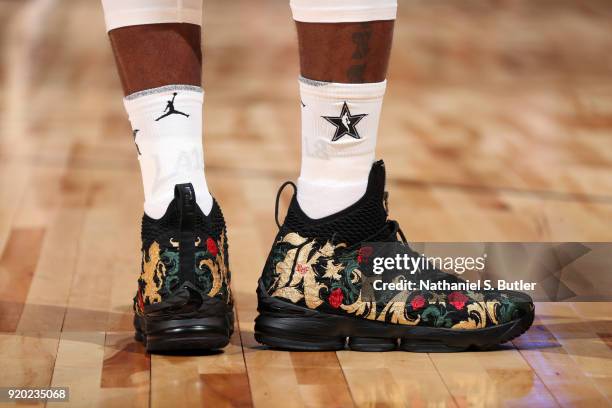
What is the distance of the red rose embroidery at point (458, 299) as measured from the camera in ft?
3.91

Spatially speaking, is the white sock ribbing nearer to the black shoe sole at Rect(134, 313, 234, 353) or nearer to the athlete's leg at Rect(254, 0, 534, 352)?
the athlete's leg at Rect(254, 0, 534, 352)

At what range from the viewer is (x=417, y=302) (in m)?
1.19

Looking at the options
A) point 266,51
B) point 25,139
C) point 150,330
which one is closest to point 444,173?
point 25,139

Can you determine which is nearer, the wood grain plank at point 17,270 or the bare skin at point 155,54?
the bare skin at point 155,54

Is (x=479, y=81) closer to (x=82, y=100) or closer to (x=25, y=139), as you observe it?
(x=82, y=100)

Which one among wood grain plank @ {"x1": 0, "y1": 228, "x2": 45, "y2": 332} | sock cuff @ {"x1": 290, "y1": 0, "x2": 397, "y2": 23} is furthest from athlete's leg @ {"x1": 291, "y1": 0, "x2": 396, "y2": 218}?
wood grain plank @ {"x1": 0, "y1": 228, "x2": 45, "y2": 332}

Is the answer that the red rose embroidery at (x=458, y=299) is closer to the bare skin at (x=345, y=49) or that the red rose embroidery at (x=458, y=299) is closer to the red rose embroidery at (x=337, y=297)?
the red rose embroidery at (x=337, y=297)

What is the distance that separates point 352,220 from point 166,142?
0.72ft

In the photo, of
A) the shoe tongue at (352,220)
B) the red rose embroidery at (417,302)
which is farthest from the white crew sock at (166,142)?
the red rose embroidery at (417,302)

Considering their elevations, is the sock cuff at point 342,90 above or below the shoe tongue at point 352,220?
above

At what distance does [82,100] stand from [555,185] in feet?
4.79

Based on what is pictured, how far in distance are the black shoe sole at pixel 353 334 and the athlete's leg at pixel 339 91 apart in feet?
0.37

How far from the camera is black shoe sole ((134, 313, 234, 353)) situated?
1152mm

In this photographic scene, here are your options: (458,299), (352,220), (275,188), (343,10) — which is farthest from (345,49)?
(275,188)
